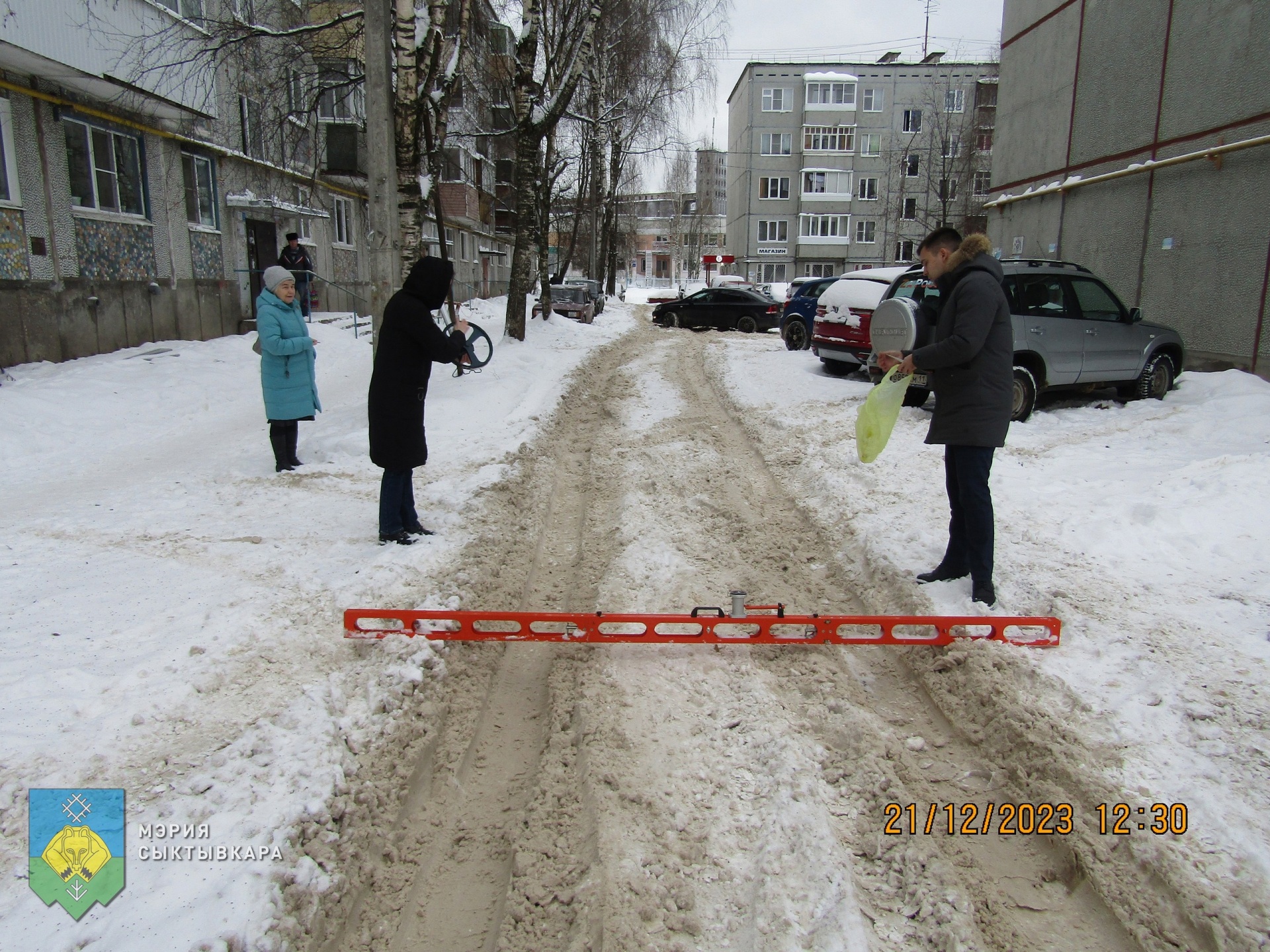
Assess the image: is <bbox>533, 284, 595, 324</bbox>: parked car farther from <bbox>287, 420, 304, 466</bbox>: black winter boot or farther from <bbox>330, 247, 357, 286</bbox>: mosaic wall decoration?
<bbox>287, 420, 304, 466</bbox>: black winter boot

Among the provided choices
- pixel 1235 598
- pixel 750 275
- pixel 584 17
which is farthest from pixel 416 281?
pixel 750 275

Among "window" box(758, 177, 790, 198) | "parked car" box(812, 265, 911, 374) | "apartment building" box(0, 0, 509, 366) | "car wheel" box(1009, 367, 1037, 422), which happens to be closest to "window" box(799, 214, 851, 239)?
"window" box(758, 177, 790, 198)

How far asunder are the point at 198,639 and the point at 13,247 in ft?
36.1

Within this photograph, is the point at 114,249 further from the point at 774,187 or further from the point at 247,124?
the point at 774,187

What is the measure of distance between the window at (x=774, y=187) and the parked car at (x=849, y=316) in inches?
1792

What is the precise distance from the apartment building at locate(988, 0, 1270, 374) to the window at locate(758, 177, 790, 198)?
39862 millimetres

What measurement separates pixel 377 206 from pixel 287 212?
1270cm

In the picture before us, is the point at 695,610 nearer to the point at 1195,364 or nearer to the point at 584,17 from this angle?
the point at 1195,364

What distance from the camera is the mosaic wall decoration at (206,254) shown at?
16.1 metres

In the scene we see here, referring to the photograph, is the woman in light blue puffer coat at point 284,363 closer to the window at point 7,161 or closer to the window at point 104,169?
the window at point 7,161

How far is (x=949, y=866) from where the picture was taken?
8.40 feet

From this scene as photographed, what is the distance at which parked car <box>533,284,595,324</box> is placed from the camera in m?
27.3

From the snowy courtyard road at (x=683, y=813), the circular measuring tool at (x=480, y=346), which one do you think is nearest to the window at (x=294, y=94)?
the circular measuring tool at (x=480, y=346)
